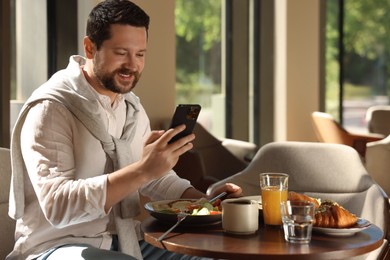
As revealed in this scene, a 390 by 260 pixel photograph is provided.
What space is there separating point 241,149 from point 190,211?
2.48 metres

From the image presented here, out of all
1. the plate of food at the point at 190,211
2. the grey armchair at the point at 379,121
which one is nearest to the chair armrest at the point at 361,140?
the grey armchair at the point at 379,121

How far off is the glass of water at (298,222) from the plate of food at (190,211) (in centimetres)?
22

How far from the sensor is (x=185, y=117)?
2021 mm

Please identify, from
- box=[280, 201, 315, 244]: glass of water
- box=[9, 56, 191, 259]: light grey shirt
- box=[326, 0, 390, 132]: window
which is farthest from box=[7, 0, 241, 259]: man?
box=[326, 0, 390, 132]: window

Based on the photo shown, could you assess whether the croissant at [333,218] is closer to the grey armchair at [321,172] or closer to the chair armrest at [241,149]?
the grey armchair at [321,172]

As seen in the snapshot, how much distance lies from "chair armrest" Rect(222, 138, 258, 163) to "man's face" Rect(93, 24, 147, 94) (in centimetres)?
231

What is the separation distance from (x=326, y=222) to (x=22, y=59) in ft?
6.87

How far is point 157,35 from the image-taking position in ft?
14.0

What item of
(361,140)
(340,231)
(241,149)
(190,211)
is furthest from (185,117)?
(361,140)

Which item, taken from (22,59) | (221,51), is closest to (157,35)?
(22,59)

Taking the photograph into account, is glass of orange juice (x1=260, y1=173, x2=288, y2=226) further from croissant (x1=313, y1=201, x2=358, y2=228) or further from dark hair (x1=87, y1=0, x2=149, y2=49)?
dark hair (x1=87, y1=0, x2=149, y2=49)

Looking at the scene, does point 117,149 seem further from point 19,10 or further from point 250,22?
point 250,22

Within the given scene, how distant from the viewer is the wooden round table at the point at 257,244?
5.94ft

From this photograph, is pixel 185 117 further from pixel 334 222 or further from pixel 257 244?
pixel 334 222
